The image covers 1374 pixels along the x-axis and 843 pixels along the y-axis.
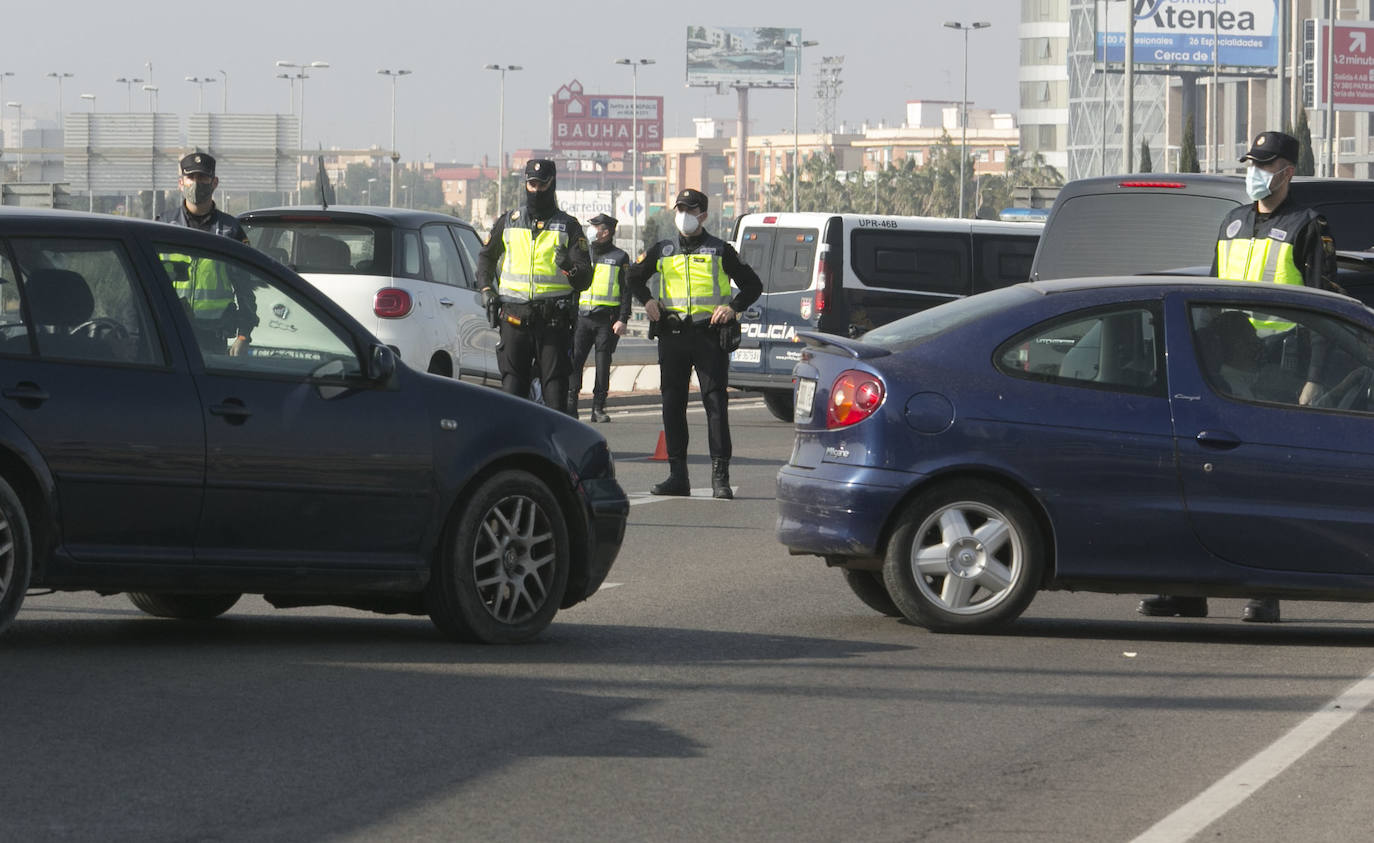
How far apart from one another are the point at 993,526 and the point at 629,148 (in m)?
185

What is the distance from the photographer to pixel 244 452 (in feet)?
25.9

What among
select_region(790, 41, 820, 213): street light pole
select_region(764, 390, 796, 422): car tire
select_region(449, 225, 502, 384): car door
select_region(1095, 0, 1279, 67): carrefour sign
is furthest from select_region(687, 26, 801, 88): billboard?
select_region(449, 225, 502, 384): car door

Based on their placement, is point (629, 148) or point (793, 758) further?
point (629, 148)

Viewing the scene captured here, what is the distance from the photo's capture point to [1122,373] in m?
9.22

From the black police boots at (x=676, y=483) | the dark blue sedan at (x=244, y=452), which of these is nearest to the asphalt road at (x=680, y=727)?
the dark blue sedan at (x=244, y=452)

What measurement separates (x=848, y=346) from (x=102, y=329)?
3.09 meters

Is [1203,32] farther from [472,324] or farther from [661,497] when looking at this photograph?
[661,497]

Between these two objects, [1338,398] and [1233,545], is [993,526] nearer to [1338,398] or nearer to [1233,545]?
[1233,545]

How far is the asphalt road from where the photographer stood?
573cm

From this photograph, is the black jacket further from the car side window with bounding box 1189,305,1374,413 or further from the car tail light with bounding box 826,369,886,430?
the car side window with bounding box 1189,305,1374,413

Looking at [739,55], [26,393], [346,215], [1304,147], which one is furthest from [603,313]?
[739,55]

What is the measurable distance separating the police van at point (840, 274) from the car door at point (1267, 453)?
1382cm

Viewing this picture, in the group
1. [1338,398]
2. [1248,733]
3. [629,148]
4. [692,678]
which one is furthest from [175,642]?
[629,148]

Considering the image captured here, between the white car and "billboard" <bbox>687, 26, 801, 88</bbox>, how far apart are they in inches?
6442
